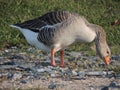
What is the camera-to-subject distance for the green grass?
1313 centimetres

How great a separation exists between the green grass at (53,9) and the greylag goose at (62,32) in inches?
70.2

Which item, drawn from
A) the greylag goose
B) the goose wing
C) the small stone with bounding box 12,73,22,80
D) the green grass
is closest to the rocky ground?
the small stone with bounding box 12,73,22,80

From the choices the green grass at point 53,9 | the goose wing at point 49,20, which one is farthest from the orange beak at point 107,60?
the green grass at point 53,9

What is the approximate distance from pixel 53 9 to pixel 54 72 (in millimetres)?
5661

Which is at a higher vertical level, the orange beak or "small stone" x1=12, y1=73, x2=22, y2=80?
the orange beak

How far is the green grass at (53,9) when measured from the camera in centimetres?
1313

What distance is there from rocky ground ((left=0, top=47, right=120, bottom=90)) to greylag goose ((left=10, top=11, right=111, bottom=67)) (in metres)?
0.38

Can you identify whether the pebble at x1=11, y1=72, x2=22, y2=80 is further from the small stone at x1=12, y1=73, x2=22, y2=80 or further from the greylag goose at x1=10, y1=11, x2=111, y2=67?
the greylag goose at x1=10, y1=11, x2=111, y2=67

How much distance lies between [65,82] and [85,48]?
3554 mm

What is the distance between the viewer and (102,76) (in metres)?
9.60

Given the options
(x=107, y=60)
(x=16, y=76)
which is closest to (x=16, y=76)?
(x=16, y=76)

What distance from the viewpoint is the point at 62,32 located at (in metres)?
10.2

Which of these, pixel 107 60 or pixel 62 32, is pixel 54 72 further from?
pixel 107 60

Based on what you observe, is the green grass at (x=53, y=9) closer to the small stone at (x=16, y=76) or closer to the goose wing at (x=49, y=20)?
the goose wing at (x=49, y=20)
